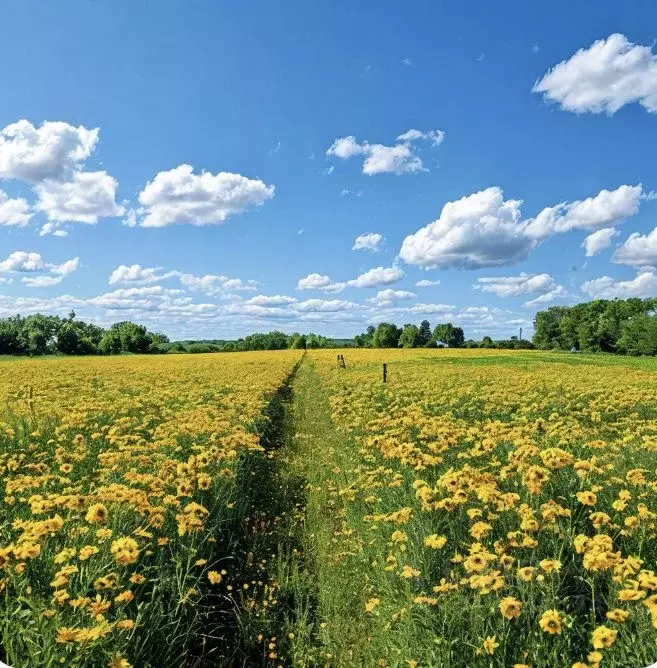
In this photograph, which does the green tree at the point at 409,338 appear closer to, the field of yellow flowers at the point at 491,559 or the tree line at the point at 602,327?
the tree line at the point at 602,327

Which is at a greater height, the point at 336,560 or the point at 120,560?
the point at 120,560

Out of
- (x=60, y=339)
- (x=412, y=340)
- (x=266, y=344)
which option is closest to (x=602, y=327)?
(x=412, y=340)

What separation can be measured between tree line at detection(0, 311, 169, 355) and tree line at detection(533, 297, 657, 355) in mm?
99845

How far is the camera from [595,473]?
722cm

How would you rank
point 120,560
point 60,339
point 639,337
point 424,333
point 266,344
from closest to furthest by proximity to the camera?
point 120,560 → point 639,337 → point 60,339 → point 266,344 → point 424,333

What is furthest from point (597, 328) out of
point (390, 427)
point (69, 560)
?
point (69, 560)

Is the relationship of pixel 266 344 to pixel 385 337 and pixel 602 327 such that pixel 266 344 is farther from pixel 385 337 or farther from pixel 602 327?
pixel 602 327

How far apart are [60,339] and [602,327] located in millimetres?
116156

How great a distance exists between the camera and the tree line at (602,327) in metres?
98.6

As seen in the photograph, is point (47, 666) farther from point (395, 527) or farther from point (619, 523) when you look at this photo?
point (619, 523)

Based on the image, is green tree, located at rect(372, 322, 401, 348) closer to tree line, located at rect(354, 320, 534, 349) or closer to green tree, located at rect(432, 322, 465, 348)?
tree line, located at rect(354, 320, 534, 349)

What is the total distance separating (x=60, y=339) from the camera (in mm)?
110375

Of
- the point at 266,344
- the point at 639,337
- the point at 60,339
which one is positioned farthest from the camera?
the point at 266,344

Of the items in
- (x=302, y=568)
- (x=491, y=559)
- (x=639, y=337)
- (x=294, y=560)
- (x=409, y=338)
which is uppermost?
(x=409, y=338)
